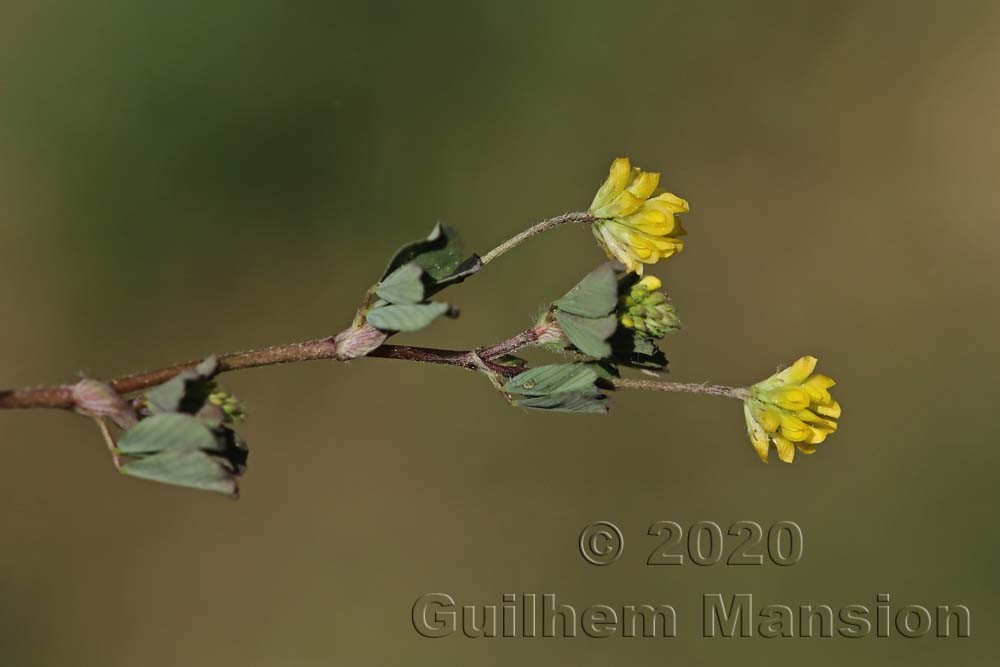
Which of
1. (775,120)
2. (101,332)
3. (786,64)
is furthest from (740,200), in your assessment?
(101,332)

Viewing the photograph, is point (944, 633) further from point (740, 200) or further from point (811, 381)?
point (811, 381)

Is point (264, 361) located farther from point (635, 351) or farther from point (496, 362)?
point (635, 351)

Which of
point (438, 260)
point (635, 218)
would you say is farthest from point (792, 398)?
point (438, 260)

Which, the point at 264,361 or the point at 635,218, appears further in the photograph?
the point at 635,218

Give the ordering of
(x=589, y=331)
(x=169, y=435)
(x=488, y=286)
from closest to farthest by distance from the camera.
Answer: (x=169, y=435), (x=589, y=331), (x=488, y=286)

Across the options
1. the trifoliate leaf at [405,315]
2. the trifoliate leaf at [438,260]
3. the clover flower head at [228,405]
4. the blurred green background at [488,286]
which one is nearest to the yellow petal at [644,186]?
the trifoliate leaf at [438,260]

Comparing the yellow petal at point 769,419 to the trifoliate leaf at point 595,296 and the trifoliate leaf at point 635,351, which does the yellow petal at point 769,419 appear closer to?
the trifoliate leaf at point 635,351
